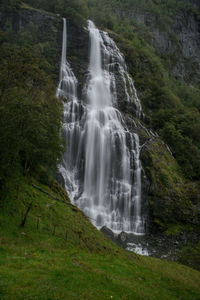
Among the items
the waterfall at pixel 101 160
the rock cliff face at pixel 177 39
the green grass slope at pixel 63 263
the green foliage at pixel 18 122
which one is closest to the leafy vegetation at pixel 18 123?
the green foliage at pixel 18 122

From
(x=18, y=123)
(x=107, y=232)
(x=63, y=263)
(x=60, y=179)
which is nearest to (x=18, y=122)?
(x=18, y=123)

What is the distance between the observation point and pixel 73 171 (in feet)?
95.2

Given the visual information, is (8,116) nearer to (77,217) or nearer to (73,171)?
(77,217)

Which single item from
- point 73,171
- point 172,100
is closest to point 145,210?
point 73,171

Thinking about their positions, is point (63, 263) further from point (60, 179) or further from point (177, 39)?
point (177, 39)

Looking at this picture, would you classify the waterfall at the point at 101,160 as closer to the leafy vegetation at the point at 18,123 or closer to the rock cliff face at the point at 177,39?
the leafy vegetation at the point at 18,123

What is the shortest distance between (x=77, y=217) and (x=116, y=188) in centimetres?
1238

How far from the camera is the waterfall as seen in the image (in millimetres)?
27031

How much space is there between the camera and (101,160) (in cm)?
3059

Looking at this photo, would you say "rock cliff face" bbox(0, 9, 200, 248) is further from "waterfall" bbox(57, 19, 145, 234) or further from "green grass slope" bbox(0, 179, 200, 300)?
"green grass slope" bbox(0, 179, 200, 300)

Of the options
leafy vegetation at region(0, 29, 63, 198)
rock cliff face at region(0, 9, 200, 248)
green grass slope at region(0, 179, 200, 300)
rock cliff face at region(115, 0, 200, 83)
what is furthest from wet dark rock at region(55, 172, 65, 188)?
rock cliff face at region(115, 0, 200, 83)

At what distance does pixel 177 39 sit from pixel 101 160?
266 ft

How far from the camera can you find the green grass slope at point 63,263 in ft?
24.5

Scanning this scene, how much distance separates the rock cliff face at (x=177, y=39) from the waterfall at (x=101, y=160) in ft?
174
